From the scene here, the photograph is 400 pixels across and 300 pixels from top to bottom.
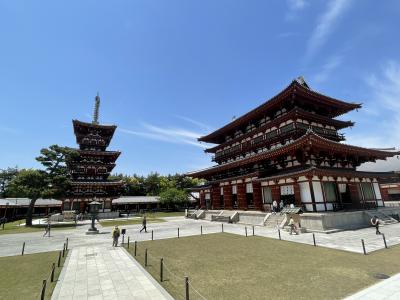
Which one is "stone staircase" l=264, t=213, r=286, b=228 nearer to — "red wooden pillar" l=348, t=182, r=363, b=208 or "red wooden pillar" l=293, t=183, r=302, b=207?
"red wooden pillar" l=293, t=183, r=302, b=207

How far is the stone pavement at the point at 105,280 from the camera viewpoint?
7.80 m

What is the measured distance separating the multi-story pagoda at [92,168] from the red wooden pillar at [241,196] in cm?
2772

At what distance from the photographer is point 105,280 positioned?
30.3 ft

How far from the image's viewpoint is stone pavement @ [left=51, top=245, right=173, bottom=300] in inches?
307

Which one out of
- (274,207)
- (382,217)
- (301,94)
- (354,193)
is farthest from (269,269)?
(301,94)

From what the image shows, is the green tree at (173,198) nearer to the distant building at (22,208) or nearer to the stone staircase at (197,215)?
the stone staircase at (197,215)

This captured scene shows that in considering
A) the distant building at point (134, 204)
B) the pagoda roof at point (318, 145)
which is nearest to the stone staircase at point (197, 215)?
the pagoda roof at point (318, 145)

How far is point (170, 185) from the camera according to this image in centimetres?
7438

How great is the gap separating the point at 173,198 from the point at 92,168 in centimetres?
2117

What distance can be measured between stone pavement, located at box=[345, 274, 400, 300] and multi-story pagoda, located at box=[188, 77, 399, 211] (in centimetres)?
1296

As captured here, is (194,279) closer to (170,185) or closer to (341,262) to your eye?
(341,262)

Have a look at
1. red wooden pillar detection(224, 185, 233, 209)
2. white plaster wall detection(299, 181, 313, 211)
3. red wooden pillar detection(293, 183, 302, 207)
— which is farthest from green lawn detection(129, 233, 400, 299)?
red wooden pillar detection(224, 185, 233, 209)

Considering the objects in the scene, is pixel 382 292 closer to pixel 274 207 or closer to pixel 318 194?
pixel 318 194

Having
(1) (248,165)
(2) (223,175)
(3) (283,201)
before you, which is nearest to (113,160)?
(2) (223,175)
